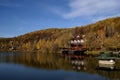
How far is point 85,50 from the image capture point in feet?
433

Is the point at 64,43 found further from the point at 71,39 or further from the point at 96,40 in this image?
the point at 96,40

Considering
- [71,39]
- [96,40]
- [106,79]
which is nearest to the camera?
[106,79]

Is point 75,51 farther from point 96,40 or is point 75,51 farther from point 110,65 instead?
point 110,65

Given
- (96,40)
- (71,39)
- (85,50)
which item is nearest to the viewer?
(85,50)

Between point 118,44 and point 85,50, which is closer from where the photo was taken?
point 118,44

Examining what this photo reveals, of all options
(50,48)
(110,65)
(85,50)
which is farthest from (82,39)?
(110,65)

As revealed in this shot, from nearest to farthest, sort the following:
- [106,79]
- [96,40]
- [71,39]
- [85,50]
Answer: [106,79]
[85,50]
[96,40]
[71,39]

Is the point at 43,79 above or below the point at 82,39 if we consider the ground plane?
below

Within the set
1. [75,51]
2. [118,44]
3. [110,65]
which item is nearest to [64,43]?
[75,51]

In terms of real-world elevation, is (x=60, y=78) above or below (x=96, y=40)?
below

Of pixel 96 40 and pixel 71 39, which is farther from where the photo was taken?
pixel 71 39

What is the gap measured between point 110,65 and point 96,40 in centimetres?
8501

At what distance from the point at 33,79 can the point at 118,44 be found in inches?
3143

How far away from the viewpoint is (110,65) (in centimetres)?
6006
